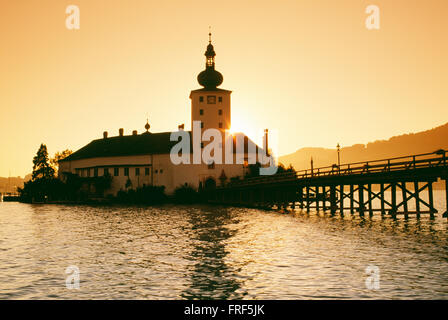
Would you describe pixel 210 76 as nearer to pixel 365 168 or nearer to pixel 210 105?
pixel 210 105

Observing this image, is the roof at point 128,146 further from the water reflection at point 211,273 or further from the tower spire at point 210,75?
the water reflection at point 211,273

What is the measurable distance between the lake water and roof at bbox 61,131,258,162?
169ft

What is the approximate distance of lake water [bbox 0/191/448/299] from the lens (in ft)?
49.7

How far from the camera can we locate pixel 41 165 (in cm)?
10175

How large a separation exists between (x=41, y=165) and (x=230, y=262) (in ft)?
293

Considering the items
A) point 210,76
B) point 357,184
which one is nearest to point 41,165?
point 210,76

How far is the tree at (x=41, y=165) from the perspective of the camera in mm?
101125

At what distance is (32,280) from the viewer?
17.3 meters

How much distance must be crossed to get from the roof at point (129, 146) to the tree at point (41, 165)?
7850mm

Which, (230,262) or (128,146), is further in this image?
(128,146)
